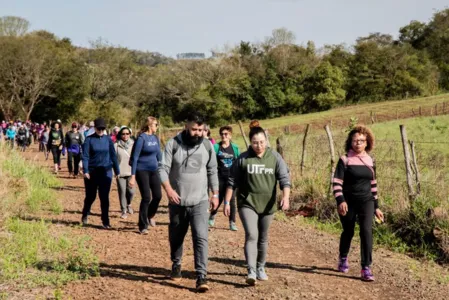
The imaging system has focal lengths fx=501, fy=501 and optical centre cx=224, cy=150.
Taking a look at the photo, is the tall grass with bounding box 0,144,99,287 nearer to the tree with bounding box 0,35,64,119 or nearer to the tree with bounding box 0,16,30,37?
the tree with bounding box 0,35,64,119

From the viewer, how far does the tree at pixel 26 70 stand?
46.1 meters

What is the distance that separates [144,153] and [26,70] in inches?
1682

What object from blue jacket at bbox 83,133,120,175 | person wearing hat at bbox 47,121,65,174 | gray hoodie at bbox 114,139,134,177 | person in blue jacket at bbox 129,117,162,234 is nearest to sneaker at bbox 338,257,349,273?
person in blue jacket at bbox 129,117,162,234

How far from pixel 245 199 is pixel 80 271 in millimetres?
2262

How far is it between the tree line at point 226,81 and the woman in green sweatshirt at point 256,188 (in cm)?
4432

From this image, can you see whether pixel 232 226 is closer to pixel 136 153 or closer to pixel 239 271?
pixel 136 153

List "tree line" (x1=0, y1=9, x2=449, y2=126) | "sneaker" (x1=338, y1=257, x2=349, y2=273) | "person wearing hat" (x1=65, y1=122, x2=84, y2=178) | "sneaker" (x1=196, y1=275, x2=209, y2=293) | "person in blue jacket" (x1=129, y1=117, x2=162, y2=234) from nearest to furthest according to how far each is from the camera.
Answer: "sneaker" (x1=196, y1=275, x2=209, y2=293), "sneaker" (x1=338, y1=257, x2=349, y2=273), "person in blue jacket" (x1=129, y1=117, x2=162, y2=234), "person wearing hat" (x1=65, y1=122, x2=84, y2=178), "tree line" (x1=0, y1=9, x2=449, y2=126)

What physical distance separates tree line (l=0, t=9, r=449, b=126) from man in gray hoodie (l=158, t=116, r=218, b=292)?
44234 mm

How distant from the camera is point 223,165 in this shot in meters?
8.48

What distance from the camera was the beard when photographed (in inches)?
220

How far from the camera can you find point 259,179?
5.68m

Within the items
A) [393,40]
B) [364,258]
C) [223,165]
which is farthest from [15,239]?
[393,40]

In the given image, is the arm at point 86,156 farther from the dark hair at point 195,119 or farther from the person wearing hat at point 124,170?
the dark hair at point 195,119

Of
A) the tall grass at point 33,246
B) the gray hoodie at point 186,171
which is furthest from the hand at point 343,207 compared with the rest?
the tall grass at point 33,246
